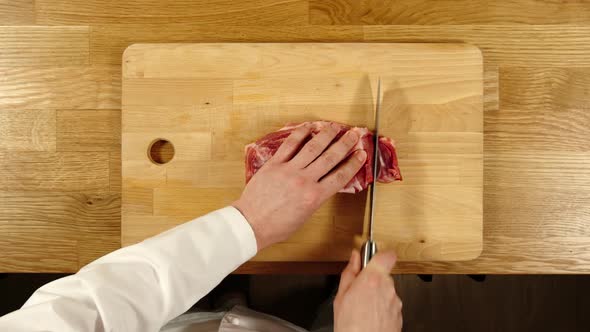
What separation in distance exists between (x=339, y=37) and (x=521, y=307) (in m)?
1.58

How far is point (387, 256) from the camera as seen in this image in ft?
4.00

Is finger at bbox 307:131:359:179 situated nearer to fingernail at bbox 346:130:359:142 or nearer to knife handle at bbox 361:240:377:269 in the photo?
fingernail at bbox 346:130:359:142

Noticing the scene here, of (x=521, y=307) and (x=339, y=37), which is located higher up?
(x=339, y=37)

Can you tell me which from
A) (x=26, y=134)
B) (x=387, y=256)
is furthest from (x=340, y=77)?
(x=26, y=134)

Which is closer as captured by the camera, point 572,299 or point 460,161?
point 460,161

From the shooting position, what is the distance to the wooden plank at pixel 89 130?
4.64 feet

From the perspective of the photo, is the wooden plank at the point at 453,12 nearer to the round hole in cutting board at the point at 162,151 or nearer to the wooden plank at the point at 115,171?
the round hole in cutting board at the point at 162,151

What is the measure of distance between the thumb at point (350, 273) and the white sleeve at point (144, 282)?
267 millimetres

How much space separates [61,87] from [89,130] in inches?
6.5

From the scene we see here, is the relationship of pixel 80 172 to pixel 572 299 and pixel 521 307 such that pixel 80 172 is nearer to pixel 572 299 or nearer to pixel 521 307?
pixel 521 307

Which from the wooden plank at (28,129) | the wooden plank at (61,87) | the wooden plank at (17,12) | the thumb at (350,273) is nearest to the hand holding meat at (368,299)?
the thumb at (350,273)

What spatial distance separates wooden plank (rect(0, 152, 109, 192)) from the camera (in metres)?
1.41

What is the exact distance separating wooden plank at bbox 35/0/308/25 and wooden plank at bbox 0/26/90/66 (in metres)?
0.04

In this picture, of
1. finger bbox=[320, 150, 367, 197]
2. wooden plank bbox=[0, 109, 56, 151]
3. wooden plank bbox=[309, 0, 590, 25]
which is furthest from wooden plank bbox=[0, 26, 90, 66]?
finger bbox=[320, 150, 367, 197]
